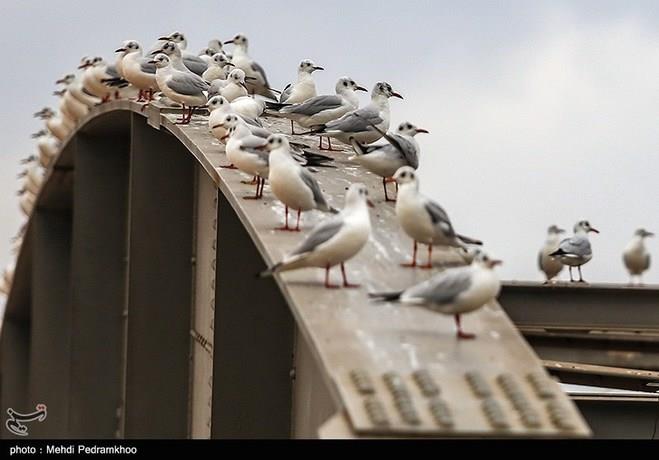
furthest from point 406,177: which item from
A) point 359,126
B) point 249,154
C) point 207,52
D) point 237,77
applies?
point 207,52

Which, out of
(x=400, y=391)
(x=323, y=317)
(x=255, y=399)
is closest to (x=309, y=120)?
(x=255, y=399)

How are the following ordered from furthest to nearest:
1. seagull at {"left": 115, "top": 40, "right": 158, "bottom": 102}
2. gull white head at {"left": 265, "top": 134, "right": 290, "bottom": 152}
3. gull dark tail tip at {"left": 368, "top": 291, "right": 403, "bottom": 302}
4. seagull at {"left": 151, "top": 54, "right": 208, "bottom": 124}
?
1. seagull at {"left": 115, "top": 40, "right": 158, "bottom": 102}
2. seagull at {"left": 151, "top": 54, "right": 208, "bottom": 124}
3. gull white head at {"left": 265, "top": 134, "right": 290, "bottom": 152}
4. gull dark tail tip at {"left": 368, "top": 291, "right": 403, "bottom": 302}

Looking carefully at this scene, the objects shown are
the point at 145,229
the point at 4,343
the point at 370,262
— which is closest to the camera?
the point at 370,262

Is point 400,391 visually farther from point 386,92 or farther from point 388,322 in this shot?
point 386,92

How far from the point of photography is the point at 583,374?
1455 centimetres

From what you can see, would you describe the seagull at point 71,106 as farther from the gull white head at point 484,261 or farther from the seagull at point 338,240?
the gull white head at point 484,261

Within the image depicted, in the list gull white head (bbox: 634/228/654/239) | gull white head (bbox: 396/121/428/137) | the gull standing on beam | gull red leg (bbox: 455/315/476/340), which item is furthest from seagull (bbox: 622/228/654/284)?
gull red leg (bbox: 455/315/476/340)

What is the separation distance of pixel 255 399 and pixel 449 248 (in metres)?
3.72

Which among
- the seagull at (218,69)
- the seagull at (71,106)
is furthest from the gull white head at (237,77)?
the seagull at (71,106)

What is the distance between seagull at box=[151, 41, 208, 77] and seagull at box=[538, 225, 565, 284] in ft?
18.9

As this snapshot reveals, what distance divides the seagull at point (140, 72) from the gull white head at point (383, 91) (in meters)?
4.21

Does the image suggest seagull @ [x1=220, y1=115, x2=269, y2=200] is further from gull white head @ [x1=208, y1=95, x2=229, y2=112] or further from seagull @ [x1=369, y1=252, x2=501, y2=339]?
seagull @ [x1=369, y1=252, x2=501, y2=339]

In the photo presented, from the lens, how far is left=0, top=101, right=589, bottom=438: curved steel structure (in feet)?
25.8

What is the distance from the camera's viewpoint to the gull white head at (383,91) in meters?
14.1
